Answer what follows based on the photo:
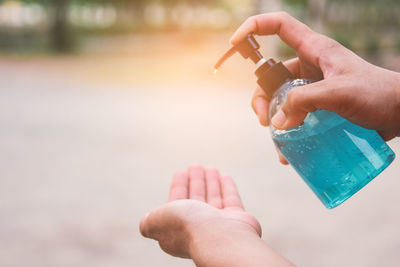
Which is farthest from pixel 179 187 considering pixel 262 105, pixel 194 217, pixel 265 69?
pixel 265 69

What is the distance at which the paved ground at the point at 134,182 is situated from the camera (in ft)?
10.9

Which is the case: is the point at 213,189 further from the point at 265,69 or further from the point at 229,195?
the point at 265,69

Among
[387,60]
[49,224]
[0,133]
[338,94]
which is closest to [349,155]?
[338,94]

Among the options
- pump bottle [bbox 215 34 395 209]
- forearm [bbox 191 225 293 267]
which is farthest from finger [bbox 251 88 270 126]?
forearm [bbox 191 225 293 267]

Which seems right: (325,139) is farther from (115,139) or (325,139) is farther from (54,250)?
(115,139)

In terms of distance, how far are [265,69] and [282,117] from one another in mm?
216

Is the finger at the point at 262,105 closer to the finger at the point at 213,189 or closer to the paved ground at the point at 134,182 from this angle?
the finger at the point at 213,189

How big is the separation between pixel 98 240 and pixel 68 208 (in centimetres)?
64

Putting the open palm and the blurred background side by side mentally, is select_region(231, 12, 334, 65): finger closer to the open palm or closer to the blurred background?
the open palm

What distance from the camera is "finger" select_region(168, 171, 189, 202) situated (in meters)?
1.94

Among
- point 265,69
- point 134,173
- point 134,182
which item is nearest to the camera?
point 265,69

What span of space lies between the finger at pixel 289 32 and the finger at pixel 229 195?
0.59m

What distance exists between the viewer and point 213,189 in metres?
1.98

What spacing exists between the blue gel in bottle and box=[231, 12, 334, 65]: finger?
27 cm
